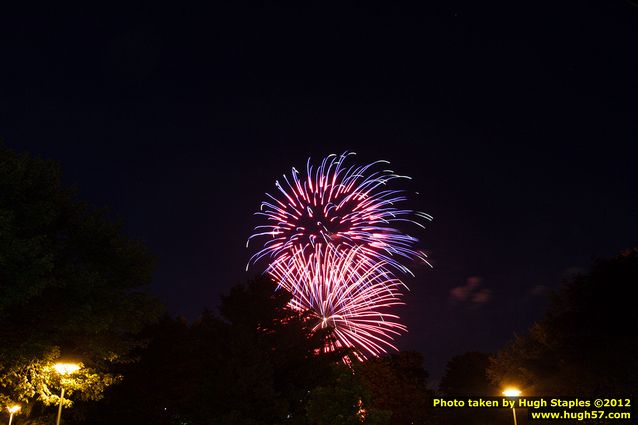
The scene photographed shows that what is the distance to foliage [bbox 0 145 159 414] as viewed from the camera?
21547 millimetres

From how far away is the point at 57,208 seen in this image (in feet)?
84.1

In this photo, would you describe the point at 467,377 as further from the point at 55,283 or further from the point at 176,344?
the point at 55,283

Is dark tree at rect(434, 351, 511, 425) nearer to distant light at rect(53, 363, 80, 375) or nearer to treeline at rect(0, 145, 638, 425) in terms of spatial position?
treeline at rect(0, 145, 638, 425)

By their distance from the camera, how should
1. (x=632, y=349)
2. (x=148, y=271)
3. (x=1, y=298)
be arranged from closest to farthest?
1. (x=1, y=298)
2. (x=148, y=271)
3. (x=632, y=349)

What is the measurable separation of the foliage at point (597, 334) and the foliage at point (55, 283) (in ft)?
116

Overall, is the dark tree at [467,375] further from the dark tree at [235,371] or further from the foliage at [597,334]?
the dark tree at [235,371]

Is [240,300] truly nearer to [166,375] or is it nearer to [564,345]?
[166,375]

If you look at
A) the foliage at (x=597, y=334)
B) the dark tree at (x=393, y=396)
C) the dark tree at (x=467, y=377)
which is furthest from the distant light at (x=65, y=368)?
the dark tree at (x=467, y=377)

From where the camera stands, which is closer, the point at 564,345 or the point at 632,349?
the point at 632,349

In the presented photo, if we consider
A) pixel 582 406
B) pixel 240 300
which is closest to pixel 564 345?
pixel 582 406

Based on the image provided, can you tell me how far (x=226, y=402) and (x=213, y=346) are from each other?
450cm

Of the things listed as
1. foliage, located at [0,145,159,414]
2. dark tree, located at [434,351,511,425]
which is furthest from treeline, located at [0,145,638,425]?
dark tree, located at [434,351,511,425]

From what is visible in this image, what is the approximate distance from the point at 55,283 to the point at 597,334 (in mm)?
41126

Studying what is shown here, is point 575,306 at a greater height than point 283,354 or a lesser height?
greater
